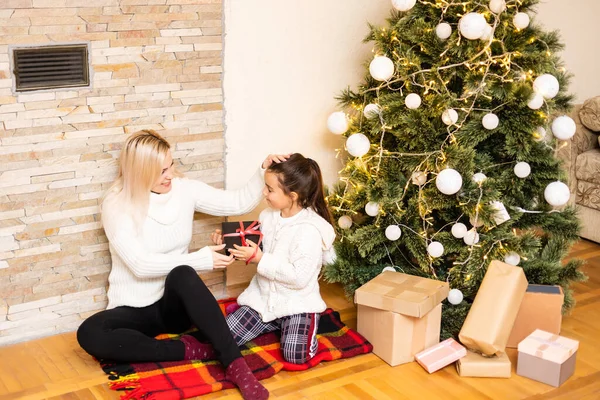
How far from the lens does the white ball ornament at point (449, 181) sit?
8.66 ft

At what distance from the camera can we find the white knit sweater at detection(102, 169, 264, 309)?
2574mm

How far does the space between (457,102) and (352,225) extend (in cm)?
62

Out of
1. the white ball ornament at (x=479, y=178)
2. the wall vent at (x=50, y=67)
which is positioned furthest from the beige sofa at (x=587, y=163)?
the wall vent at (x=50, y=67)

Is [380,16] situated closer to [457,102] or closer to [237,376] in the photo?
[457,102]

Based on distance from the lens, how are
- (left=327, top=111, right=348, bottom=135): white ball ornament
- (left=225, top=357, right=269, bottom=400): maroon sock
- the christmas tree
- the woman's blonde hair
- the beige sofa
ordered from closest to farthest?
(left=225, top=357, right=269, bottom=400): maroon sock, the woman's blonde hair, the christmas tree, (left=327, top=111, right=348, bottom=135): white ball ornament, the beige sofa

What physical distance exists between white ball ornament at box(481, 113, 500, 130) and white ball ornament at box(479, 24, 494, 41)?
0.26 metres

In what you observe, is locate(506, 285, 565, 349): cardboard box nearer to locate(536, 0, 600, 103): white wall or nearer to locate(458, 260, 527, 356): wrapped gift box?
locate(458, 260, 527, 356): wrapped gift box

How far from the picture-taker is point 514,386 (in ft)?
8.21

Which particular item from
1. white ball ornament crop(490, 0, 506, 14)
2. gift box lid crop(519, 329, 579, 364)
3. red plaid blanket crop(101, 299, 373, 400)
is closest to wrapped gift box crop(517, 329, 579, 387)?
gift box lid crop(519, 329, 579, 364)

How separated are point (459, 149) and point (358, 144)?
0.37 metres

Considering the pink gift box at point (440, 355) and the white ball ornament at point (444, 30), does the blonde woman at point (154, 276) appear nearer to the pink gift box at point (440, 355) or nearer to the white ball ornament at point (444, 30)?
the pink gift box at point (440, 355)

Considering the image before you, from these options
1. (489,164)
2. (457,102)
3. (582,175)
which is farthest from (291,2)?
(582,175)

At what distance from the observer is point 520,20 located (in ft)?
8.76

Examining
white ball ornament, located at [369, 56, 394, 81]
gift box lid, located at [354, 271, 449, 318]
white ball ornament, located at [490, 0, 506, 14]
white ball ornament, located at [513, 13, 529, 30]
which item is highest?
white ball ornament, located at [490, 0, 506, 14]
